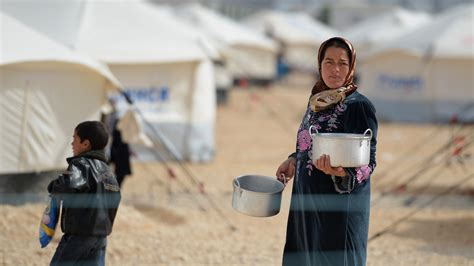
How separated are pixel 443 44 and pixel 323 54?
12710 millimetres

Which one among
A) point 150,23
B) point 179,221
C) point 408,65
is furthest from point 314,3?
point 179,221

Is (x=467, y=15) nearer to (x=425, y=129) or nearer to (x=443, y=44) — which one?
(x=443, y=44)

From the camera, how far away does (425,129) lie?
1502cm

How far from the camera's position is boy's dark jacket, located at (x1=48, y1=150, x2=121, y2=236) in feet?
10.5

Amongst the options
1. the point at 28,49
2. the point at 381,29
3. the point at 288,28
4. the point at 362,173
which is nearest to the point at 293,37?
the point at 288,28

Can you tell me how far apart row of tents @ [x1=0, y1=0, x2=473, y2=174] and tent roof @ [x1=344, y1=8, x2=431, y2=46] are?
17.2 ft

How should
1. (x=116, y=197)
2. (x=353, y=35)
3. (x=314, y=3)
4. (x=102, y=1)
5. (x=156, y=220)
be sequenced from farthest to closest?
(x=314, y=3)
(x=353, y=35)
(x=102, y=1)
(x=156, y=220)
(x=116, y=197)

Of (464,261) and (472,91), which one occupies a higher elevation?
(472,91)

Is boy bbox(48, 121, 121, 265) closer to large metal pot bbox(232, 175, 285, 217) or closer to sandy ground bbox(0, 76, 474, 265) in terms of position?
large metal pot bbox(232, 175, 285, 217)

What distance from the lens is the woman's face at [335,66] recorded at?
9.50 feet

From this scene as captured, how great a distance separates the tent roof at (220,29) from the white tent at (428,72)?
16.1ft

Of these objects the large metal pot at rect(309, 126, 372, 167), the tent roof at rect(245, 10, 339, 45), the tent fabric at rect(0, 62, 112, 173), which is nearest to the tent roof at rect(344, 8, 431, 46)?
the tent roof at rect(245, 10, 339, 45)

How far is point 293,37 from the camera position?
96.5 feet

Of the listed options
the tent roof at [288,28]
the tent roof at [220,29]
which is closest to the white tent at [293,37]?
the tent roof at [288,28]
